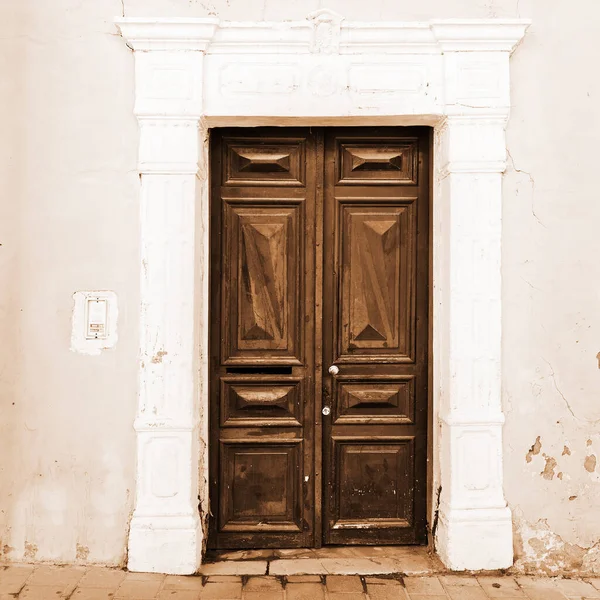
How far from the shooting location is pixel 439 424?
3.48m

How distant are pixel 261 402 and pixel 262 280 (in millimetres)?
752

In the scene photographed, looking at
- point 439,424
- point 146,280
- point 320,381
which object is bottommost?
point 439,424

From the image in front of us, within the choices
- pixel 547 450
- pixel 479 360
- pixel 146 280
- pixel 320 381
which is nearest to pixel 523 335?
pixel 479 360

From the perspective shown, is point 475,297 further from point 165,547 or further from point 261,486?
point 165,547

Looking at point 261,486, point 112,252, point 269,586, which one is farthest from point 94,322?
point 269,586

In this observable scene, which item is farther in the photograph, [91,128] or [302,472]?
[302,472]

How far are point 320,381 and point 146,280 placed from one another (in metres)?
1.21

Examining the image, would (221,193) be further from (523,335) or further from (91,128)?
(523,335)

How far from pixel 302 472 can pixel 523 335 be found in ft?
5.15

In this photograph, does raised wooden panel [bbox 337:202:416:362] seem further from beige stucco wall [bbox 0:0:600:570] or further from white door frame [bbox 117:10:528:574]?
beige stucco wall [bbox 0:0:600:570]

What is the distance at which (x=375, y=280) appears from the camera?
11.7ft

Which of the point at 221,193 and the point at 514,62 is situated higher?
the point at 514,62

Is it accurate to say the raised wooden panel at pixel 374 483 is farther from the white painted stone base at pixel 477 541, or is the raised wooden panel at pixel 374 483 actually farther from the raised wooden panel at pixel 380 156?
the raised wooden panel at pixel 380 156

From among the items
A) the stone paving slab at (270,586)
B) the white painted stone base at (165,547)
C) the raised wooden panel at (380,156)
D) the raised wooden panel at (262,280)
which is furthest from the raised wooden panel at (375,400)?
the raised wooden panel at (380,156)
